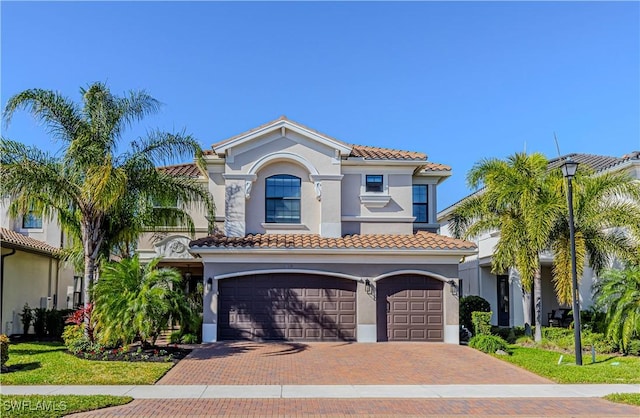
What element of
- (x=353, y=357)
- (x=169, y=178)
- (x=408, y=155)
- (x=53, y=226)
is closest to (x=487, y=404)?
(x=353, y=357)

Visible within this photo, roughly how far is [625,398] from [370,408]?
17.1 feet

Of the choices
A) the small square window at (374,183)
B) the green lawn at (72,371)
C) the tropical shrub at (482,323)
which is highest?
the small square window at (374,183)

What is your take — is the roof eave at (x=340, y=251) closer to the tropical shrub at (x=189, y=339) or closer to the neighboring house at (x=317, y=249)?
the neighboring house at (x=317, y=249)

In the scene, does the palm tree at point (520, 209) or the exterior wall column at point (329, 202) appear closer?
the palm tree at point (520, 209)

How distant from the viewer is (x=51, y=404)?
10227mm

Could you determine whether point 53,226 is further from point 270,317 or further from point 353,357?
point 353,357

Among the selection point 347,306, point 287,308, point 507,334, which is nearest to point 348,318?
point 347,306

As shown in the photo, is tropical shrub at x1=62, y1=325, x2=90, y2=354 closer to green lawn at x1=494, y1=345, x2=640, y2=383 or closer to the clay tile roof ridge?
the clay tile roof ridge

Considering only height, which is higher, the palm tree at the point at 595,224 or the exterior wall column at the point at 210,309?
the palm tree at the point at 595,224

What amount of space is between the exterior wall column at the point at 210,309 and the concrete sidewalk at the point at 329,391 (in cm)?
662

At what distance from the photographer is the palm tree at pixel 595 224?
60.4ft

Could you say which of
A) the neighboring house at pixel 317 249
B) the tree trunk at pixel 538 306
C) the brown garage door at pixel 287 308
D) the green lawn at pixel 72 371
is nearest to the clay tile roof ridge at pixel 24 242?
the green lawn at pixel 72 371

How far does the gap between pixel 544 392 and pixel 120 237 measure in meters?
13.6

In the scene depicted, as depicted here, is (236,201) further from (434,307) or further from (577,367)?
(577,367)
